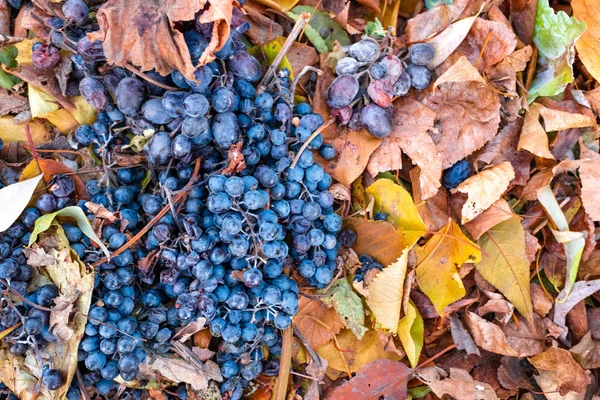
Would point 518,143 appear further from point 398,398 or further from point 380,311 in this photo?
point 398,398

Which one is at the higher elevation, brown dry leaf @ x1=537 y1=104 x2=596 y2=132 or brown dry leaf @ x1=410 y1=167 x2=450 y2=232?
brown dry leaf @ x1=537 y1=104 x2=596 y2=132

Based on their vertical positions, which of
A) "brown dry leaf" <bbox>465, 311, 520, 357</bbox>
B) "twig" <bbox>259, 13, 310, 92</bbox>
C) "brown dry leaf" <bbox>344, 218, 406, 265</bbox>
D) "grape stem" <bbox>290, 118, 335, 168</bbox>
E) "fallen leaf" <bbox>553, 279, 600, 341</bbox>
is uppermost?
"twig" <bbox>259, 13, 310, 92</bbox>

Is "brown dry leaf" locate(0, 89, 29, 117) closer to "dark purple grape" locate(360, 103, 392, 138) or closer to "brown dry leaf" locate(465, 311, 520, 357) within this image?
"dark purple grape" locate(360, 103, 392, 138)

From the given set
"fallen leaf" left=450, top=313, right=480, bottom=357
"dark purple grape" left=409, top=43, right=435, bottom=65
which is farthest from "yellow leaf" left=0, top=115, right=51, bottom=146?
"fallen leaf" left=450, top=313, right=480, bottom=357

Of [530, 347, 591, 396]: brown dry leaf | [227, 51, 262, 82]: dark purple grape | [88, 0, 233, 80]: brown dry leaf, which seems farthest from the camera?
[530, 347, 591, 396]: brown dry leaf

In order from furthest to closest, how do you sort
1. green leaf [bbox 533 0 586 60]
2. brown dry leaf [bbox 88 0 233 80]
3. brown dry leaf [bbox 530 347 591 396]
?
brown dry leaf [bbox 530 347 591 396]
green leaf [bbox 533 0 586 60]
brown dry leaf [bbox 88 0 233 80]

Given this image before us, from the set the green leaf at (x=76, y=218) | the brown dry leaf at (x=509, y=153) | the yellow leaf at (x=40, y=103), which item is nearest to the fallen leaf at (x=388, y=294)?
the brown dry leaf at (x=509, y=153)
